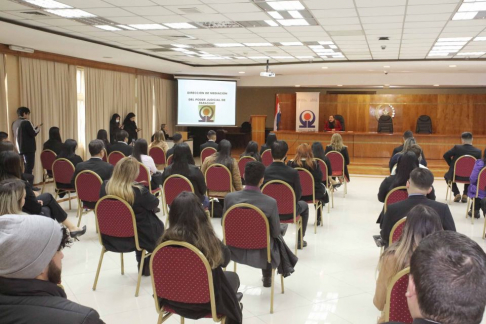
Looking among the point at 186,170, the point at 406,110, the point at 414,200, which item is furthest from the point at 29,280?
the point at 406,110

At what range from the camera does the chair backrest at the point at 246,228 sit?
12.7 feet

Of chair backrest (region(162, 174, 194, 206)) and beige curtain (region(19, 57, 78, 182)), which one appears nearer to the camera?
chair backrest (region(162, 174, 194, 206))

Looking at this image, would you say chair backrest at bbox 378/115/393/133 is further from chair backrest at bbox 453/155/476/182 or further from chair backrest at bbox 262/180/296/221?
chair backrest at bbox 262/180/296/221

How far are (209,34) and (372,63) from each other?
5.86 meters

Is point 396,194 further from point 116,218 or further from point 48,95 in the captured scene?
point 48,95

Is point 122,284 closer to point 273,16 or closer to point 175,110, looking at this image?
point 273,16

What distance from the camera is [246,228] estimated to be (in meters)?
3.94

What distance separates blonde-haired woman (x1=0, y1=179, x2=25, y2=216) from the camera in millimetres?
3508

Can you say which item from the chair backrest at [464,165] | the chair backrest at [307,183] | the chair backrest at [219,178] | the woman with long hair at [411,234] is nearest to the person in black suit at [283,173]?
the chair backrest at [307,183]

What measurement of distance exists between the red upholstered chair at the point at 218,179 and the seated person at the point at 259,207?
2561mm

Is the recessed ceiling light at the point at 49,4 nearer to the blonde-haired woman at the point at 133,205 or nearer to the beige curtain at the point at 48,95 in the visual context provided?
the blonde-haired woman at the point at 133,205

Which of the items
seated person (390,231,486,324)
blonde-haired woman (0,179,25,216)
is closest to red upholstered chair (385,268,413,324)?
seated person (390,231,486,324)

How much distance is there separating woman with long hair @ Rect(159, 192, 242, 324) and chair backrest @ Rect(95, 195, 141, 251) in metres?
1.33

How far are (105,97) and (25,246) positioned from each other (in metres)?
12.4
